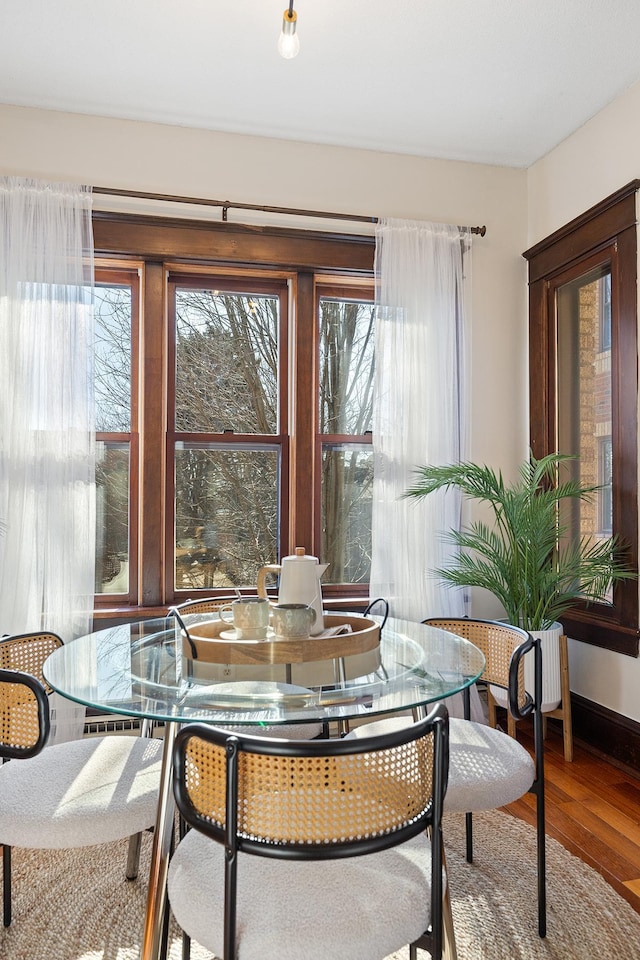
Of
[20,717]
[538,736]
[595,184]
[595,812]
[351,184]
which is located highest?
[351,184]

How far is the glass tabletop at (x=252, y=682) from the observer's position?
1470 mm

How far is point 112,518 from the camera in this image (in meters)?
3.47

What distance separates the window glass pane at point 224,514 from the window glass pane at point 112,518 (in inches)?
10.2

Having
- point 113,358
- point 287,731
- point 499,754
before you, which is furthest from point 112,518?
point 499,754

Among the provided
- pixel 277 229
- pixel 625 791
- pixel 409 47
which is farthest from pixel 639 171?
pixel 625 791

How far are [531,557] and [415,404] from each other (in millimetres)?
959

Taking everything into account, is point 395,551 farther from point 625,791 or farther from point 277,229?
point 277,229

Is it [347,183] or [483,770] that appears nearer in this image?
[483,770]

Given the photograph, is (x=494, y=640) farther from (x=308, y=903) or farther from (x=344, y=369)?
(x=344, y=369)

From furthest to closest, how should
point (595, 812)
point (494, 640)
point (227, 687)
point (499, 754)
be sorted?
point (595, 812), point (494, 640), point (499, 754), point (227, 687)

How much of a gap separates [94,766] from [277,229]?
2671 mm

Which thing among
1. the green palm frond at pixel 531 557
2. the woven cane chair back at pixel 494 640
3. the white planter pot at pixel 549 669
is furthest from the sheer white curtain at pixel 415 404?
the woven cane chair back at pixel 494 640

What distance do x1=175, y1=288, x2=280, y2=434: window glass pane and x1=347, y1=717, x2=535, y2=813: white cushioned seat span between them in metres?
1.97

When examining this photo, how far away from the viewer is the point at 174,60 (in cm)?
291
